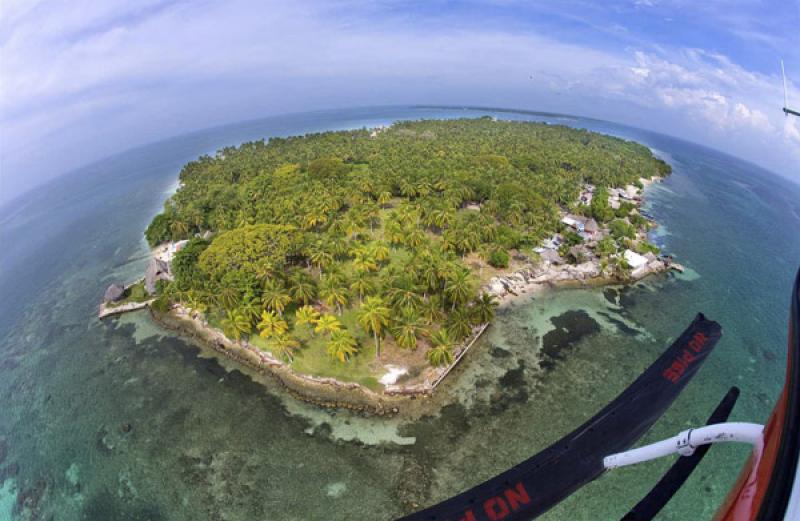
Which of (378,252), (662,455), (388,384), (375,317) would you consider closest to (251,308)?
(375,317)

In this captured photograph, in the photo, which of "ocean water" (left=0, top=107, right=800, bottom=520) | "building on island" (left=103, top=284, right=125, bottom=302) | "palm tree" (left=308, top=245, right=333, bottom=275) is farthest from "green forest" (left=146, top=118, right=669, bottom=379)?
"building on island" (left=103, top=284, right=125, bottom=302)

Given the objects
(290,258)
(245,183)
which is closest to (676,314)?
(290,258)

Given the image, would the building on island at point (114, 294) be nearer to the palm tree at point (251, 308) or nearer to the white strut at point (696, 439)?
the palm tree at point (251, 308)

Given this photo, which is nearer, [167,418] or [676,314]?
[167,418]

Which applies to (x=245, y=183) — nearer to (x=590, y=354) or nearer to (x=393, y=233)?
(x=393, y=233)

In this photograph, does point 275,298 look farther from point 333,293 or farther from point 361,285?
point 361,285

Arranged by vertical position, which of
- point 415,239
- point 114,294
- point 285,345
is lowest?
point 285,345

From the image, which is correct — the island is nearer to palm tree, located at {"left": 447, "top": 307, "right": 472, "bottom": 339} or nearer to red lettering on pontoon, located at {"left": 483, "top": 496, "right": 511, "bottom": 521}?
palm tree, located at {"left": 447, "top": 307, "right": 472, "bottom": 339}
